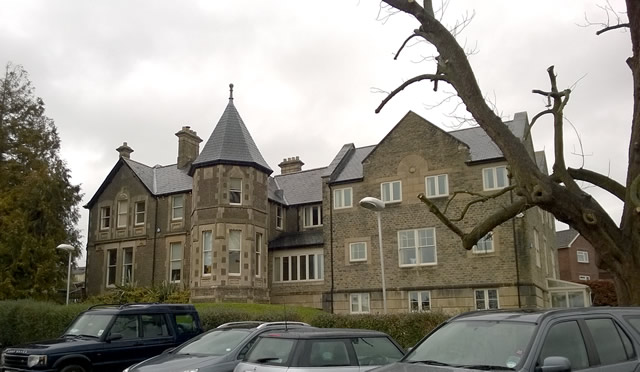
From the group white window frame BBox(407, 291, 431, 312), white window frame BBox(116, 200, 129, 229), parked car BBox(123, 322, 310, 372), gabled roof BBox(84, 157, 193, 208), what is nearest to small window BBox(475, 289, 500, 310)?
white window frame BBox(407, 291, 431, 312)

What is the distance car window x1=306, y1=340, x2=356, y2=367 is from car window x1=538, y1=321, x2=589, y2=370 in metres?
3.18

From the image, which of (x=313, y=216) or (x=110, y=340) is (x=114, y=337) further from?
(x=313, y=216)

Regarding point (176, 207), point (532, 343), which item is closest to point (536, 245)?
point (176, 207)

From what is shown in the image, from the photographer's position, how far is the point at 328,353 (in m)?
8.29

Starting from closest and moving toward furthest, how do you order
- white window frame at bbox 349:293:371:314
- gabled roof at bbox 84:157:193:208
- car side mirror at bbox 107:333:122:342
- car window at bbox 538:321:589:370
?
car window at bbox 538:321:589:370 → car side mirror at bbox 107:333:122:342 → white window frame at bbox 349:293:371:314 → gabled roof at bbox 84:157:193:208

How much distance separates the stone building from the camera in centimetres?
→ 2802

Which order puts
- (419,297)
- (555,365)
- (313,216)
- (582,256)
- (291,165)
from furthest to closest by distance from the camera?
1. (582,256)
2. (291,165)
3. (313,216)
4. (419,297)
5. (555,365)

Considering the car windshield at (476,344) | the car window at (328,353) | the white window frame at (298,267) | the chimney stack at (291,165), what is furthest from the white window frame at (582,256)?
the car windshield at (476,344)

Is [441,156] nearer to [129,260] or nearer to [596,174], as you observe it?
[596,174]

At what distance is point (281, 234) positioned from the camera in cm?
3669

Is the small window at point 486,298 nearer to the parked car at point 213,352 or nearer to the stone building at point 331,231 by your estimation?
the stone building at point 331,231

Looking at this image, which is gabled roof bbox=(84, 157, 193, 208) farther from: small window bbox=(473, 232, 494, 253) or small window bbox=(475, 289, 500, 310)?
small window bbox=(475, 289, 500, 310)

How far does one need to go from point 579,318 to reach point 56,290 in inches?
1173

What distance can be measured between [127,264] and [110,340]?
2493 centimetres
